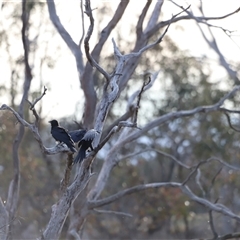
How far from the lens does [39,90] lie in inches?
1073

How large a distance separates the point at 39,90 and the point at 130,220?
5.90 metres

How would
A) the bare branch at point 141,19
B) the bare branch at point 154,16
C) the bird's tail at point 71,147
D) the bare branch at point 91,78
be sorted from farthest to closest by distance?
the bare branch at point 154,16, the bare branch at point 141,19, the bare branch at point 91,78, the bird's tail at point 71,147

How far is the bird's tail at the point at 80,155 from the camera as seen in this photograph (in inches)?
385

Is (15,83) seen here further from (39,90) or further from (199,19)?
(199,19)

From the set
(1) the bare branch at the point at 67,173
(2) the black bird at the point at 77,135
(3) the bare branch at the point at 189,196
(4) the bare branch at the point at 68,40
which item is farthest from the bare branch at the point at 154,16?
(1) the bare branch at the point at 67,173

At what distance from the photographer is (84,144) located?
9797mm

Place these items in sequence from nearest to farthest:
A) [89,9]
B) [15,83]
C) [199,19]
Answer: [89,9]
[199,19]
[15,83]

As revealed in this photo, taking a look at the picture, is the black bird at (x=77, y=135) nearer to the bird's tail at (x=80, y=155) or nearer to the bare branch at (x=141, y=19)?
the bird's tail at (x=80, y=155)

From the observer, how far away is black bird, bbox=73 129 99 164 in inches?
383

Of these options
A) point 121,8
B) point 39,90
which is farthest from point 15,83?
point 121,8

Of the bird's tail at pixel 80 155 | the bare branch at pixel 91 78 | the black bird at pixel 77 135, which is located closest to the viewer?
the bird's tail at pixel 80 155

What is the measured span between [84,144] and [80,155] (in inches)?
5.9

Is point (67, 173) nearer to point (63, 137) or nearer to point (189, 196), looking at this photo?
point (63, 137)

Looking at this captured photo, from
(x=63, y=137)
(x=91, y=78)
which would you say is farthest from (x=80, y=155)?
(x=91, y=78)
